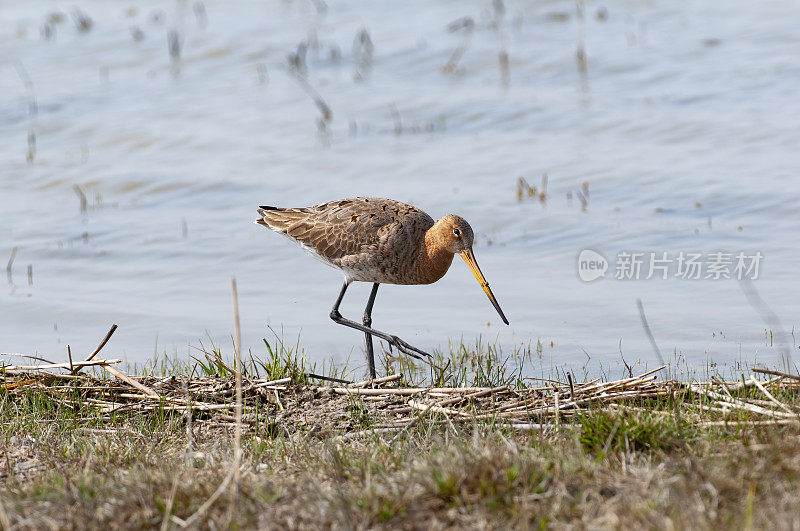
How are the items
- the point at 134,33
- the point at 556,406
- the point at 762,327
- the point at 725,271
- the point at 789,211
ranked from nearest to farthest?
the point at 556,406, the point at 762,327, the point at 725,271, the point at 789,211, the point at 134,33

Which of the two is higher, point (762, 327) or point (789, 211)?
point (789, 211)

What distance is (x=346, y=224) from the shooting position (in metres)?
7.13

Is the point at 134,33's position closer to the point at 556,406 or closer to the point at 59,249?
the point at 59,249

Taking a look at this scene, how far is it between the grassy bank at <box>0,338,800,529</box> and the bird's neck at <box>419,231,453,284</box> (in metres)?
0.91

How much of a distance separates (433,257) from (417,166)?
5.10 meters

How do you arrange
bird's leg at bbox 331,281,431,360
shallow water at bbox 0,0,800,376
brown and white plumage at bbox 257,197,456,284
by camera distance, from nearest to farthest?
bird's leg at bbox 331,281,431,360, brown and white plumage at bbox 257,197,456,284, shallow water at bbox 0,0,800,376

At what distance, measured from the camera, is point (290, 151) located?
12.6 m

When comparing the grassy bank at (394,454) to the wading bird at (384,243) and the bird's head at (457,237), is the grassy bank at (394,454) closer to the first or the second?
the bird's head at (457,237)

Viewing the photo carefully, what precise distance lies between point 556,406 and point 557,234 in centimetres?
497

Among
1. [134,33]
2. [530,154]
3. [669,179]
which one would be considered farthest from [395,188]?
[134,33]

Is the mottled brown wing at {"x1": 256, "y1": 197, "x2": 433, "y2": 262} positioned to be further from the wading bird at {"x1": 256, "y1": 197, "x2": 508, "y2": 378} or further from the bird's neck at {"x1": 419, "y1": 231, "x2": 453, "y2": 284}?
the bird's neck at {"x1": 419, "y1": 231, "x2": 453, "y2": 284}

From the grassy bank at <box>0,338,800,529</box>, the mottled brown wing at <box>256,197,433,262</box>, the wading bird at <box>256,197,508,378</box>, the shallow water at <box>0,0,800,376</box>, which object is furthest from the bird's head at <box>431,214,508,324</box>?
the shallow water at <box>0,0,800,376</box>

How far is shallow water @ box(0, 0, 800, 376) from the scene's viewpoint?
8.08m

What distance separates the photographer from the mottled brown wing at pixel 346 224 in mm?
7026
